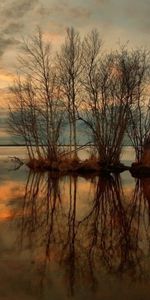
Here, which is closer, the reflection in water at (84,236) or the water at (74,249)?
the water at (74,249)

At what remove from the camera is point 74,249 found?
10.8 metres

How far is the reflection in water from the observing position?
29.7 feet

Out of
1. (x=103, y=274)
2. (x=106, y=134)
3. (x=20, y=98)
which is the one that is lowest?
(x=103, y=274)

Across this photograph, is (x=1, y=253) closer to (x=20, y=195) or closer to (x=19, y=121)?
(x=20, y=195)

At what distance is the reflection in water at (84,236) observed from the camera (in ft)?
29.7

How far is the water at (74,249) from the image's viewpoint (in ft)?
26.1

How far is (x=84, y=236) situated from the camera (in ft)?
40.8

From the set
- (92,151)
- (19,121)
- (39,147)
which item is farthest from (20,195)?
(19,121)

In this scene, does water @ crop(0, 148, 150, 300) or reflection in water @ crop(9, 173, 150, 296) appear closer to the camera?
water @ crop(0, 148, 150, 300)

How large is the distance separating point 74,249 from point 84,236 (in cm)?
167

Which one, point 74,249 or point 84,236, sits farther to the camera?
point 84,236

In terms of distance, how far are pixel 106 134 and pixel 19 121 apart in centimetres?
1224

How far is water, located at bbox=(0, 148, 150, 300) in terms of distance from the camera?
7.96 metres

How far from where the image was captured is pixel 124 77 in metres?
41.2
